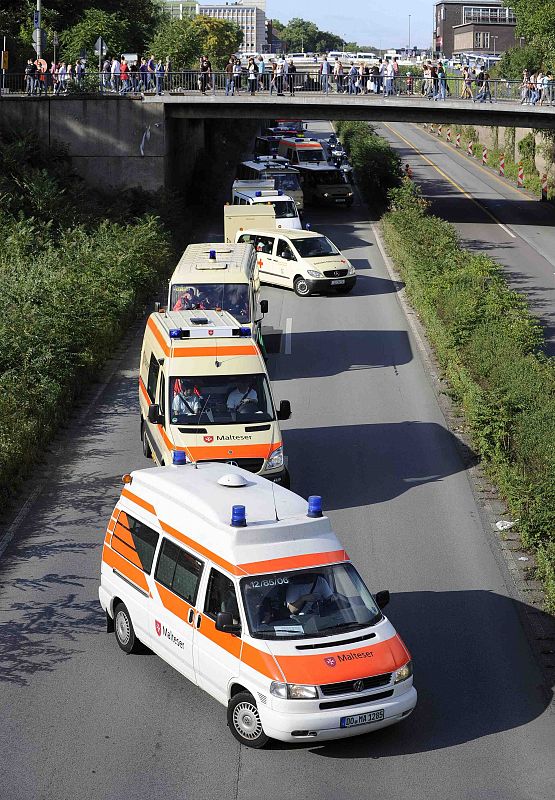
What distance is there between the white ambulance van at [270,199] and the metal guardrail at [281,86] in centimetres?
592

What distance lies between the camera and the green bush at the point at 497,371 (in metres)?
15.6

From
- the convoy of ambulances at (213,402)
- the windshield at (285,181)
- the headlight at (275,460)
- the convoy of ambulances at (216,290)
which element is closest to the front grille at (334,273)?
the convoy of ambulances at (216,290)

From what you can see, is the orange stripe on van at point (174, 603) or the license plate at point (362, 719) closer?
the license plate at point (362, 719)

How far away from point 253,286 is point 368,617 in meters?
14.5

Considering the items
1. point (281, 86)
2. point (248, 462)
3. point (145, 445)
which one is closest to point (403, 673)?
point (248, 462)

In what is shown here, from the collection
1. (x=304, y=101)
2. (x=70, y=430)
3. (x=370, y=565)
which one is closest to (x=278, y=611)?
(x=370, y=565)

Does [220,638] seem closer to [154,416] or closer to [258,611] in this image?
[258,611]

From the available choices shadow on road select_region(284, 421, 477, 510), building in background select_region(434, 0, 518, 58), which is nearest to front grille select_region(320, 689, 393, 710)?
shadow on road select_region(284, 421, 477, 510)

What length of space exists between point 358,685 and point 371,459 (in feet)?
31.0

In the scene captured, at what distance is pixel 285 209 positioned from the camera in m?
39.9

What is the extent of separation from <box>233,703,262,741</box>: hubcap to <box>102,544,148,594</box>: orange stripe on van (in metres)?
1.92

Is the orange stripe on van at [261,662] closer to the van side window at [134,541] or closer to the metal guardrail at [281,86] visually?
the van side window at [134,541]

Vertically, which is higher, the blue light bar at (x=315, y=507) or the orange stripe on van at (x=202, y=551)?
the blue light bar at (x=315, y=507)

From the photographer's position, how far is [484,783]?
9.97 m
